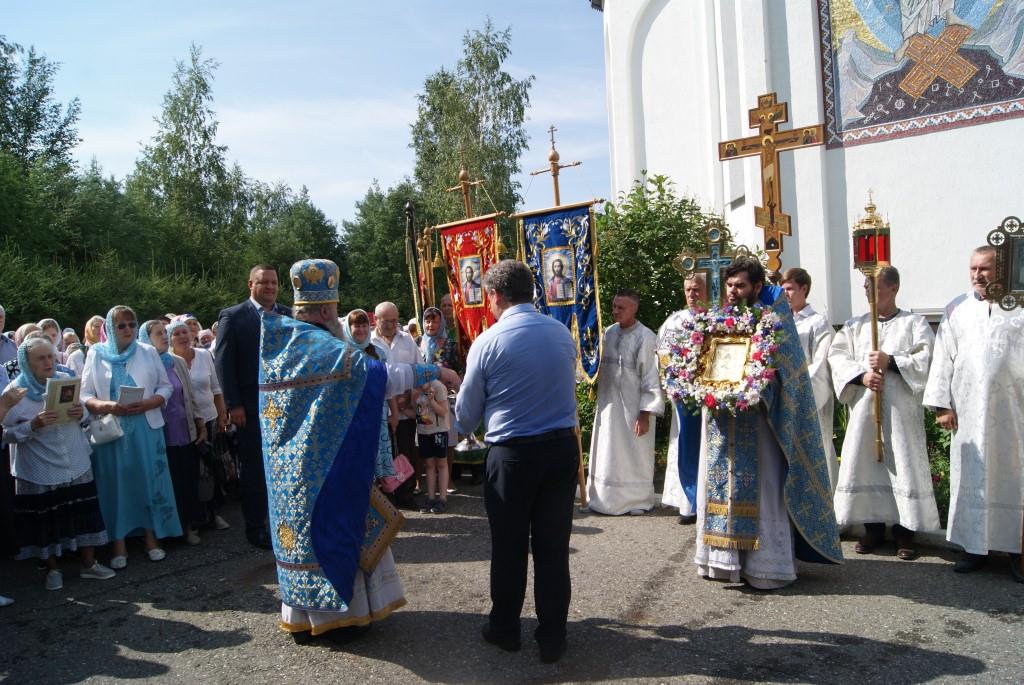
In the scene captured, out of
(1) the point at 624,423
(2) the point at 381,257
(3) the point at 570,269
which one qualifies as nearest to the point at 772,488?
(1) the point at 624,423

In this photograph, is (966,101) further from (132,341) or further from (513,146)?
(513,146)

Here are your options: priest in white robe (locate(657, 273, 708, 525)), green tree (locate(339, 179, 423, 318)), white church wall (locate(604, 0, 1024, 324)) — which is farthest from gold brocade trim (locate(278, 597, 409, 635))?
green tree (locate(339, 179, 423, 318))

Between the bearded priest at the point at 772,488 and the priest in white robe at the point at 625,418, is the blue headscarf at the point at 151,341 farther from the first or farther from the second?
the bearded priest at the point at 772,488

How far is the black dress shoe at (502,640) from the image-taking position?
448 cm

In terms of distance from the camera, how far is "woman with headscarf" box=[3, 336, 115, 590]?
19.8ft

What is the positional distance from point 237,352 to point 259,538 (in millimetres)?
1579

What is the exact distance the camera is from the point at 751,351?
548 cm

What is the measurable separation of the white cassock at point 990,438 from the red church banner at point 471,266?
15.2 feet

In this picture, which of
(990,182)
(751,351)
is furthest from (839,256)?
(751,351)

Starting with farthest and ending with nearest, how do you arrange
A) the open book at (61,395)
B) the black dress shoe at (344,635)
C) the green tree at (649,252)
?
1. the green tree at (649,252)
2. the open book at (61,395)
3. the black dress shoe at (344,635)

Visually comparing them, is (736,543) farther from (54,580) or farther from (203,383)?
(203,383)

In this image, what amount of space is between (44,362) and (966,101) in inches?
424

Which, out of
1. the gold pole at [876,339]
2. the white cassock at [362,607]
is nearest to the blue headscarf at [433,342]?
the white cassock at [362,607]

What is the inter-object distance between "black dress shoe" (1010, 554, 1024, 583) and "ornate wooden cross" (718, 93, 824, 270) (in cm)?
302
